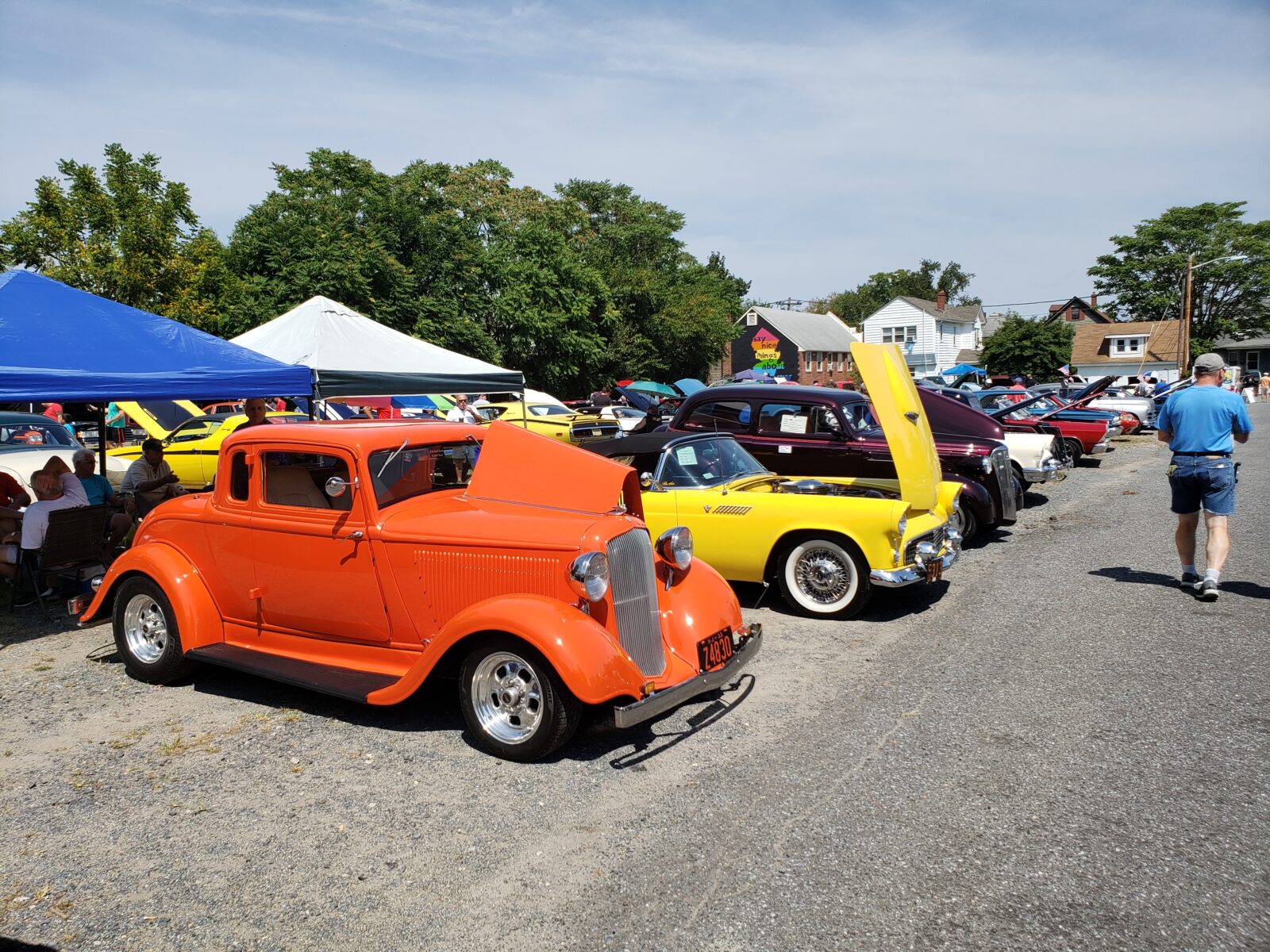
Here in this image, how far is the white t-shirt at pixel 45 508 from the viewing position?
732 centimetres

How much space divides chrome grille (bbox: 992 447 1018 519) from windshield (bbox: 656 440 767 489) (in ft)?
12.6

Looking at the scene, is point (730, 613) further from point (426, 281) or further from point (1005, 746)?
point (426, 281)

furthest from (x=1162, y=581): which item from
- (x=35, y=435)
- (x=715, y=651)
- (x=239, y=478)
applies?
(x=35, y=435)

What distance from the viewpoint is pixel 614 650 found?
14.2 ft

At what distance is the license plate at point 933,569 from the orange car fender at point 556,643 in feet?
11.8

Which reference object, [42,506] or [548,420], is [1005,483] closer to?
[42,506]

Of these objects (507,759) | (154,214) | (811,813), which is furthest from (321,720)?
(154,214)

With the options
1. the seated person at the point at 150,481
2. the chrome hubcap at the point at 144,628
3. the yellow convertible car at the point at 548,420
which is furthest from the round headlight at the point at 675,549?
the yellow convertible car at the point at 548,420

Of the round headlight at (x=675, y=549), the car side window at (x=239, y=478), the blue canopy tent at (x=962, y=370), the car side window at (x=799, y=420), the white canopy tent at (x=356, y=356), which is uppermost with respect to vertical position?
the blue canopy tent at (x=962, y=370)

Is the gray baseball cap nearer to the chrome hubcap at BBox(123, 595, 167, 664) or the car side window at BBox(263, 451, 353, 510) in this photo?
the car side window at BBox(263, 451, 353, 510)

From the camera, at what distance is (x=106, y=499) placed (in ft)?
28.3

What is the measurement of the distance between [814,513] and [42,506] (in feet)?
22.0

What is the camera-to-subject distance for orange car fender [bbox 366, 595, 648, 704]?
417 cm

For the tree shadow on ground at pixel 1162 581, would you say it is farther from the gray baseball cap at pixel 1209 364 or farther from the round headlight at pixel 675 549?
the round headlight at pixel 675 549
